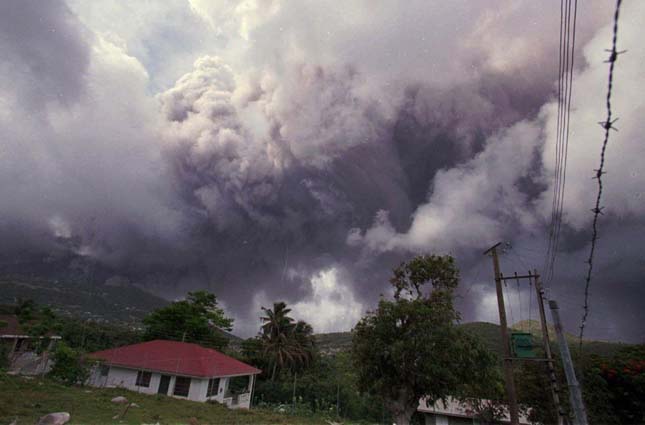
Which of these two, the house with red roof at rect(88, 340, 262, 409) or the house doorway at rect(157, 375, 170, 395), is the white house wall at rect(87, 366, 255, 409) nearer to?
the house with red roof at rect(88, 340, 262, 409)

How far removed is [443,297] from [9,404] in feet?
72.6

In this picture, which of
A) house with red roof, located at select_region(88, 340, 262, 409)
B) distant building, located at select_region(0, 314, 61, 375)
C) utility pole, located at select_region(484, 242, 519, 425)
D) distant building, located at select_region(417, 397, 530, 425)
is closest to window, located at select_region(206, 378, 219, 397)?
house with red roof, located at select_region(88, 340, 262, 409)

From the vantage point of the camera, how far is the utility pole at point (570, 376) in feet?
21.9

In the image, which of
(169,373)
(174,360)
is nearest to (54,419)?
(169,373)

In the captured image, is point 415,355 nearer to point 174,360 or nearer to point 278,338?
point 174,360

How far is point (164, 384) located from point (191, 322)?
1893 cm

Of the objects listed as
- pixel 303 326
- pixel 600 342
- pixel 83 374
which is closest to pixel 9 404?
pixel 83 374

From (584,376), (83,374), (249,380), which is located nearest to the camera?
(584,376)

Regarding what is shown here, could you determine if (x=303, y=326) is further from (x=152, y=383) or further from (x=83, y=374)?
(x=83, y=374)

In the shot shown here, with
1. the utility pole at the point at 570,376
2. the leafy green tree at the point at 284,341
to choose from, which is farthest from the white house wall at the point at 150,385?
the utility pole at the point at 570,376

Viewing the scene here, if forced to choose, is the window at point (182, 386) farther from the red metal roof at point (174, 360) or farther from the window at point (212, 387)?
the window at point (212, 387)

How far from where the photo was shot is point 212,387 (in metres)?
28.5

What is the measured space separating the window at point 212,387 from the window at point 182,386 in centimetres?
166

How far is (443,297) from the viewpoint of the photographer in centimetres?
2025
